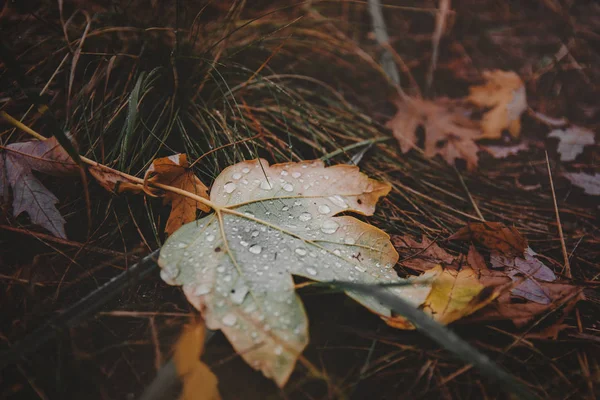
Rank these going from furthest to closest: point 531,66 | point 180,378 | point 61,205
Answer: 1. point 531,66
2. point 61,205
3. point 180,378

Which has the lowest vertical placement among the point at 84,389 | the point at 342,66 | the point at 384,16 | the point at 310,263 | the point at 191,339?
the point at 84,389

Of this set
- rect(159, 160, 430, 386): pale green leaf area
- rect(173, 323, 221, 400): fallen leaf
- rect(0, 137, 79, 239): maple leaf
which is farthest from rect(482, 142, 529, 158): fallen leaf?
rect(0, 137, 79, 239): maple leaf

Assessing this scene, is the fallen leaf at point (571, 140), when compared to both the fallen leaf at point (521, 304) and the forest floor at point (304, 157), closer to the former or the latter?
the forest floor at point (304, 157)

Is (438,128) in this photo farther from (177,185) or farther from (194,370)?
(194,370)

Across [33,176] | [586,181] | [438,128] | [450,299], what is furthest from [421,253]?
[33,176]

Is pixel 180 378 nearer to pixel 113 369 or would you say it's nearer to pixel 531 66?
pixel 113 369

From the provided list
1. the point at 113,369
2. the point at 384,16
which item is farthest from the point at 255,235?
the point at 384,16

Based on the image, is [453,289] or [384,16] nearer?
[453,289]
